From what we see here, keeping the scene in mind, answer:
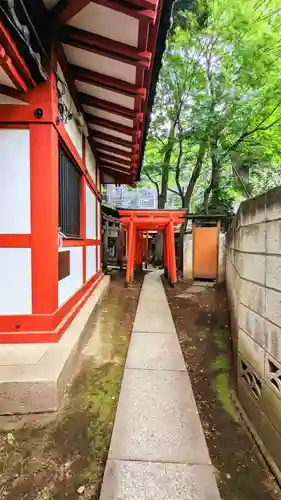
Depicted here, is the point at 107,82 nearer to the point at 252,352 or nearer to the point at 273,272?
the point at 273,272

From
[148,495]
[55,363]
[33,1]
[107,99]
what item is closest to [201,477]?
[148,495]

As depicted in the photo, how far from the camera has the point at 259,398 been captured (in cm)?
234

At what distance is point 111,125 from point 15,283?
3517 mm

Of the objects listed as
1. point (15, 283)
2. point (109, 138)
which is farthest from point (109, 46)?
point (109, 138)

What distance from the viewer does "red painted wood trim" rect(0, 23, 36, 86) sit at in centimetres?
215

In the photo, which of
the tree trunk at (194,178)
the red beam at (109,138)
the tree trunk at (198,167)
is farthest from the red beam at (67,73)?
the tree trunk at (194,178)

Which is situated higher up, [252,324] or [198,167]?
[198,167]

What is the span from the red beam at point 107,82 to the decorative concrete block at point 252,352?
3.12m

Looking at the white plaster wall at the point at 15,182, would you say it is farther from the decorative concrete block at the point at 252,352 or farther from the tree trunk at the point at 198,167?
the tree trunk at the point at 198,167

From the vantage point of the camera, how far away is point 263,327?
2.34 meters

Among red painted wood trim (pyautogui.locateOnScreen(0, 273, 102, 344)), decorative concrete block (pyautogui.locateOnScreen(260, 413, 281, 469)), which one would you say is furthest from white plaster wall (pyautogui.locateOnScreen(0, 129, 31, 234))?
decorative concrete block (pyautogui.locateOnScreen(260, 413, 281, 469))

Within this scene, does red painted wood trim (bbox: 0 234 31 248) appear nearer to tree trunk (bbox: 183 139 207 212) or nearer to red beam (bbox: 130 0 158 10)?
red beam (bbox: 130 0 158 10)

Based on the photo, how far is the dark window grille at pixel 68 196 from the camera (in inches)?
153

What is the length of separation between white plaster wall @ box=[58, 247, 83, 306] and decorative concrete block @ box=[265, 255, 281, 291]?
7.79ft
